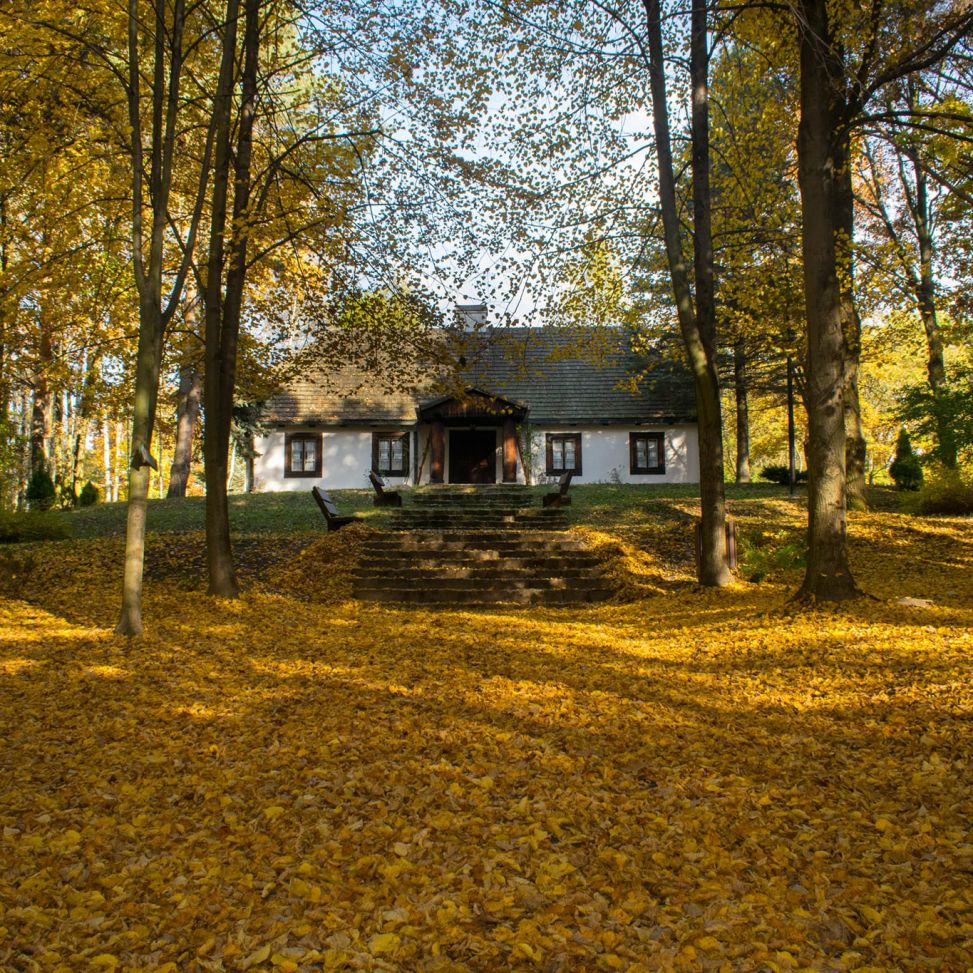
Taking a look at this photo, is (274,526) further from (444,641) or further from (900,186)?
(900,186)

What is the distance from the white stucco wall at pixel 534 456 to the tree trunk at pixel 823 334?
17940 mm

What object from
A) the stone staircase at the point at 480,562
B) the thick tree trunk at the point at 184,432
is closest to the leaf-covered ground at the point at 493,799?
the stone staircase at the point at 480,562

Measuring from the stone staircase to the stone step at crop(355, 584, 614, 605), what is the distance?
2 centimetres

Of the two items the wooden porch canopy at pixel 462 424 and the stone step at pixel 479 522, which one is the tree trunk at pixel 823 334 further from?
the wooden porch canopy at pixel 462 424

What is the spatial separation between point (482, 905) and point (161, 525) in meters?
13.9

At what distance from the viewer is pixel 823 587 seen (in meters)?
7.57

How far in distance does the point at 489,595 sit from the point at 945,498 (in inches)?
374

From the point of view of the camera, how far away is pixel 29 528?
43.4 ft

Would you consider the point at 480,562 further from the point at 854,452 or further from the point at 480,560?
the point at 854,452

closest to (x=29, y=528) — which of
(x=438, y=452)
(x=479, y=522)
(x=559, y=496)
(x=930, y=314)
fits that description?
(x=479, y=522)

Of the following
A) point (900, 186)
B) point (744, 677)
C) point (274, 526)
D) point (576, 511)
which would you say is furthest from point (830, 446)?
point (900, 186)

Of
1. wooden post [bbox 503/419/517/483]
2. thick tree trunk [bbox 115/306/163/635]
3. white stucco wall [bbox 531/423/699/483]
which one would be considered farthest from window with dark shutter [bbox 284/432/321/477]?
thick tree trunk [bbox 115/306/163/635]

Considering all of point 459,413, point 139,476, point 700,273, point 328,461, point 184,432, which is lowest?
point 139,476

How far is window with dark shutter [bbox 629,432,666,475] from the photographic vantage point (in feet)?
84.4
